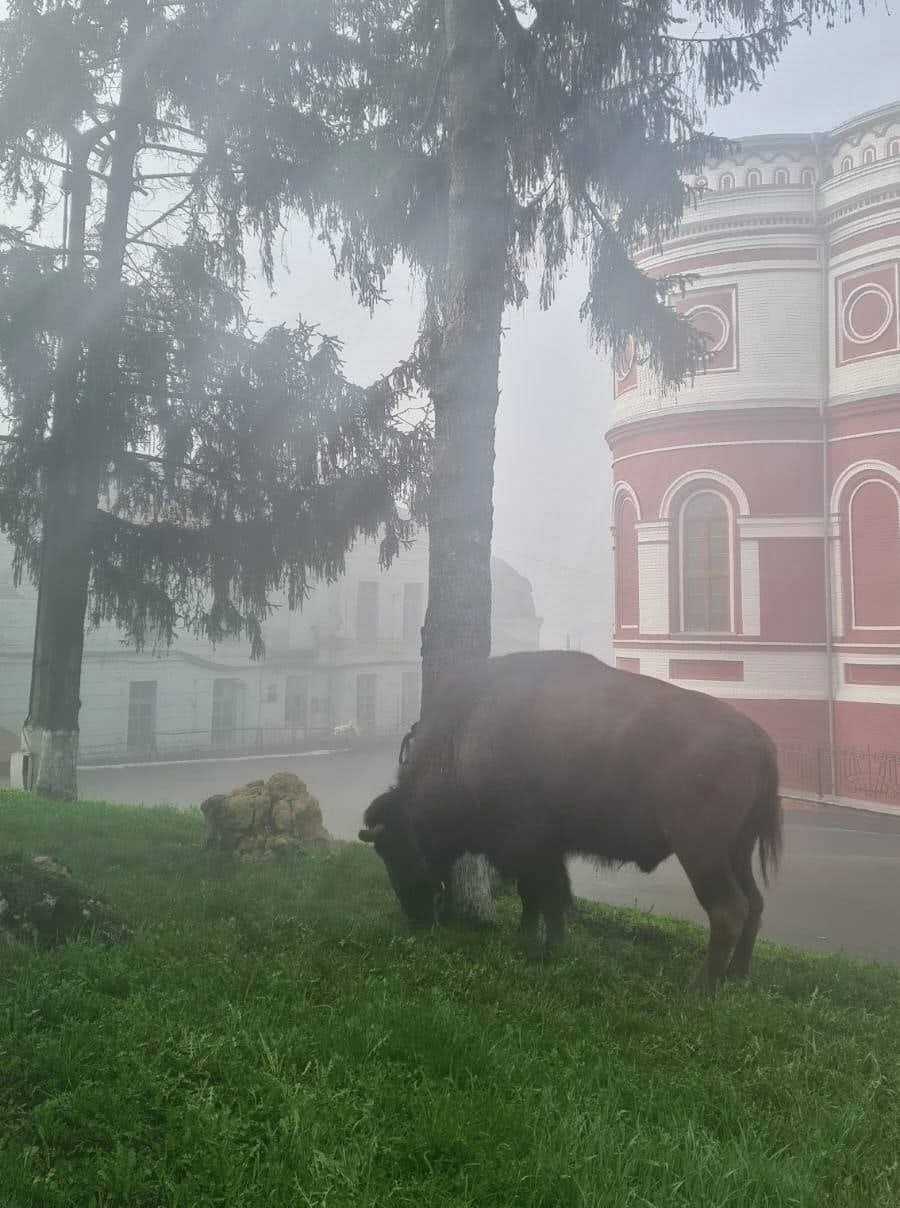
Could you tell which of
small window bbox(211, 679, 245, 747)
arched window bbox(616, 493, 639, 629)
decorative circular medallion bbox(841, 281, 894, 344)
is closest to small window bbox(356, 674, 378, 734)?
small window bbox(211, 679, 245, 747)

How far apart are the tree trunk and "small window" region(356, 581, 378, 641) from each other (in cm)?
2282

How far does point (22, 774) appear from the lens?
10820 mm

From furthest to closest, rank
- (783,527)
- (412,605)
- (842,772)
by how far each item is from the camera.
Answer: (412,605) < (783,527) < (842,772)

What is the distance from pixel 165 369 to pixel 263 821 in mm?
5286

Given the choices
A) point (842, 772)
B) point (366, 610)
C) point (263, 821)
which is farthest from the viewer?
Result: point (366, 610)

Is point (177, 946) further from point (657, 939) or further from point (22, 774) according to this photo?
point (22, 774)

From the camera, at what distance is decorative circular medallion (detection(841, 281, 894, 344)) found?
55.8 ft

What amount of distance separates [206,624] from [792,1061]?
8.86 meters

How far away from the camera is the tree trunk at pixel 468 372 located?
6.45 m

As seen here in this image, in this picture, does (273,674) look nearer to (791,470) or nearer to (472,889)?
(791,470)

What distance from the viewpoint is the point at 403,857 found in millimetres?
5586

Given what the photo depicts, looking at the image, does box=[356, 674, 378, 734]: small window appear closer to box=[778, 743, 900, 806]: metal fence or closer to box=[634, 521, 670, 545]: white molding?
box=[634, 521, 670, 545]: white molding

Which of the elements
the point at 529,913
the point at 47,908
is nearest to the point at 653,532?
the point at 529,913

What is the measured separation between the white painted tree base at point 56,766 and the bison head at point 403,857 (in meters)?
6.28
